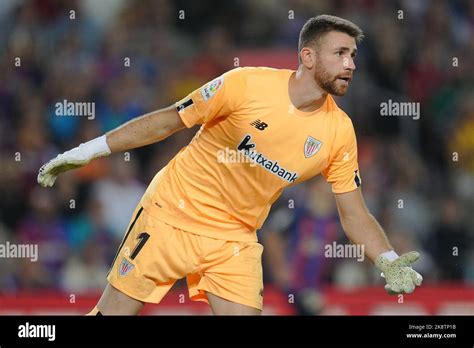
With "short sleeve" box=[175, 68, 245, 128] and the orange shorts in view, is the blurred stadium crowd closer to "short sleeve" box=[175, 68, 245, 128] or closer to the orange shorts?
the orange shorts

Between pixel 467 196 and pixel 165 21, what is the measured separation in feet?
11.8

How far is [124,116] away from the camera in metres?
10.4

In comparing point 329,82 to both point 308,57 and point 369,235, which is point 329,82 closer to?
point 308,57

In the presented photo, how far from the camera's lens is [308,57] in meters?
6.14

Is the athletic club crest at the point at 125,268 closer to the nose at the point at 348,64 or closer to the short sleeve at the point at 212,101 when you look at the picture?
the short sleeve at the point at 212,101

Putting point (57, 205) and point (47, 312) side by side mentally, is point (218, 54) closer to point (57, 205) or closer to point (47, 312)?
point (57, 205)

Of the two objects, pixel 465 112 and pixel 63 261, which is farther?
pixel 465 112

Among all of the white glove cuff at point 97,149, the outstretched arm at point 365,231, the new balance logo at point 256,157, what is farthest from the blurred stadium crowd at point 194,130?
the white glove cuff at point 97,149

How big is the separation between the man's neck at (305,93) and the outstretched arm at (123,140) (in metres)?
0.66

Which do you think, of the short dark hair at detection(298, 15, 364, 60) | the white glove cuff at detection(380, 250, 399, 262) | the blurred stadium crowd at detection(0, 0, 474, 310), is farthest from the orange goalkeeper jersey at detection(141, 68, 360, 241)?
the blurred stadium crowd at detection(0, 0, 474, 310)

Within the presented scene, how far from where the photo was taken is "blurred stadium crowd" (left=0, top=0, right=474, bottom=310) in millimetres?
9438

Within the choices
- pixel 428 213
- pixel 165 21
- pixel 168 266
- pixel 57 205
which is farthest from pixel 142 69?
pixel 168 266

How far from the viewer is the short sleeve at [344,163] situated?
6121 millimetres
